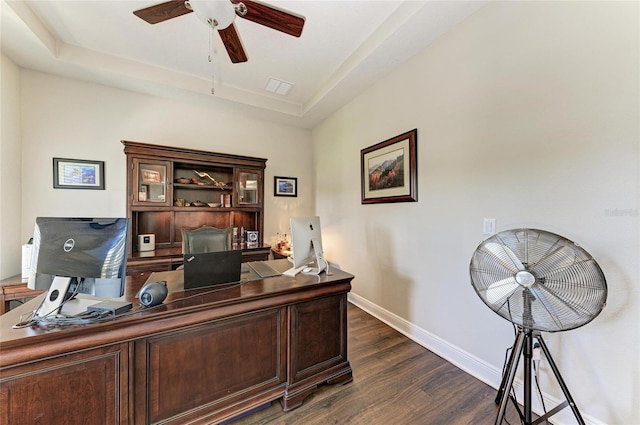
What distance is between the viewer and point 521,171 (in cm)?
159

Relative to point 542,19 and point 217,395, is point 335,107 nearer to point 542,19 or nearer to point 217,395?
point 542,19

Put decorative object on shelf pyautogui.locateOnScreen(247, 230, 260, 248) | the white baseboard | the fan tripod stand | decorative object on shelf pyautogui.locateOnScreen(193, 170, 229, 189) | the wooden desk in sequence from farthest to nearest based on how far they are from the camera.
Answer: decorative object on shelf pyautogui.locateOnScreen(247, 230, 260, 248) → decorative object on shelf pyautogui.locateOnScreen(193, 170, 229, 189) → the wooden desk → the white baseboard → the fan tripod stand

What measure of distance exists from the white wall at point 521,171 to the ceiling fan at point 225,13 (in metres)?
1.37

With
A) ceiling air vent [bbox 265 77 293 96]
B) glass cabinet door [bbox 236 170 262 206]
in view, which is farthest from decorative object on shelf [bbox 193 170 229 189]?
ceiling air vent [bbox 265 77 293 96]

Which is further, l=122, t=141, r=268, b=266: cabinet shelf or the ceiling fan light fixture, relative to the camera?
l=122, t=141, r=268, b=266: cabinet shelf

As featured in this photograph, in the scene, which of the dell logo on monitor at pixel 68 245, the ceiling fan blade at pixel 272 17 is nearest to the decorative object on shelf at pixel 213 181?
the ceiling fan blade at pixel 272 17

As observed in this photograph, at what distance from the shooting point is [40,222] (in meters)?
1.13

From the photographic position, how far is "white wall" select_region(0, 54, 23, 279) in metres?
2.24

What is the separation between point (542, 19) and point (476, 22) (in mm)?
468

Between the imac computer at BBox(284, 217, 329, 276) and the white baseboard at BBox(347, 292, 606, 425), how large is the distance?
125 cm

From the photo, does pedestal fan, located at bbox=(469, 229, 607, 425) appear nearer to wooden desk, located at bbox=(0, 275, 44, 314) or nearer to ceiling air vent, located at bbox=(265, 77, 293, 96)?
ceiling air vent, located at bbox=(265, 77, 293, 96)

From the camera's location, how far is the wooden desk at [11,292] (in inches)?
81.0

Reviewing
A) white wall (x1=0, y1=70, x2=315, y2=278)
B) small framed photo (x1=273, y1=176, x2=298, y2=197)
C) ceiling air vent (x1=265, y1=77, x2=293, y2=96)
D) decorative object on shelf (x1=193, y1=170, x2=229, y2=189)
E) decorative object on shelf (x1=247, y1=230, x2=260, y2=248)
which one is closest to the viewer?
white wall (x1=0, y1=70, x2=315, y2=278)

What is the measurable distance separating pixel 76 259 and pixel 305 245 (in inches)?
50.5
